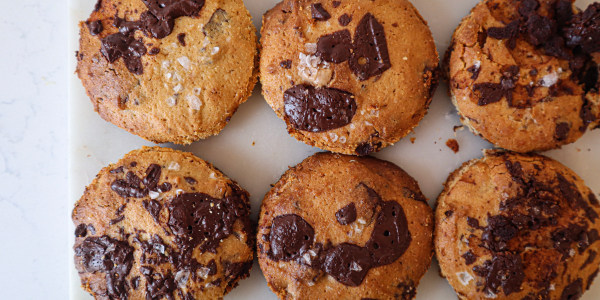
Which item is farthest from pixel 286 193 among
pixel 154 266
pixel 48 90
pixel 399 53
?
pixel 48 90

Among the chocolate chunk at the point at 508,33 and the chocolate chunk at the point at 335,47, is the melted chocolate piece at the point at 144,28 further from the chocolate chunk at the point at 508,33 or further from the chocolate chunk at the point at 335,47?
the chocolate chunk at the point at 508,33

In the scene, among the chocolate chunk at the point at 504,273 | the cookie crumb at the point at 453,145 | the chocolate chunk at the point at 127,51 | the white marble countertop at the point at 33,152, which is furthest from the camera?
the white marble countertop at the point at 33,152

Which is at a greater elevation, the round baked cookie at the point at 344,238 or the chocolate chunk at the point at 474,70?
the chocolate chunk at the point at 474,70

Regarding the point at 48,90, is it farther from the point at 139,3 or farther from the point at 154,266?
the point at 154,266

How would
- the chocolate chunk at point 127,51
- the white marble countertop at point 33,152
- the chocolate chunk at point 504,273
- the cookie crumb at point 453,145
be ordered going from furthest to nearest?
the white marble countertop at point 33,152, the cookie crumb at point 453,145, the chocolate chunk at point 127,51, the chocolate chunk at point 504,273

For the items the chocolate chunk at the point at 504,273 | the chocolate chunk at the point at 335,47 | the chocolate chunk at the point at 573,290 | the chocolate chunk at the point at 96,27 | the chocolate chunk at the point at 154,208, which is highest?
the chocolate chunk at the point at 96,27

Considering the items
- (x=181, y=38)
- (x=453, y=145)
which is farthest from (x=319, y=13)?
(x=453, y=145)

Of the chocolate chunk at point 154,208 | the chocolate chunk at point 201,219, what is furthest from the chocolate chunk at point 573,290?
the chocolate chunk at point 154,208
